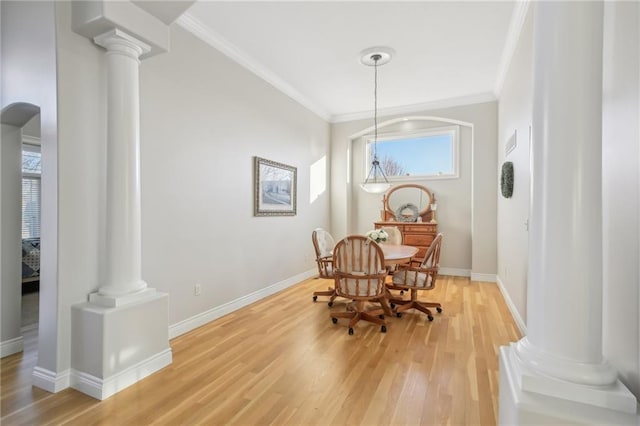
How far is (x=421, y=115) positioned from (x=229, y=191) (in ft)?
12.7

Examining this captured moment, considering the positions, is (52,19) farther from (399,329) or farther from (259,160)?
(399,329)

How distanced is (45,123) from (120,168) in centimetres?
53

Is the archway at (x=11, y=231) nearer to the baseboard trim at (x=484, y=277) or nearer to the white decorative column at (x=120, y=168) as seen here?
the white decorative column at (x=120, y=168)

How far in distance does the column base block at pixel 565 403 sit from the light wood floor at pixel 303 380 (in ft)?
2.44

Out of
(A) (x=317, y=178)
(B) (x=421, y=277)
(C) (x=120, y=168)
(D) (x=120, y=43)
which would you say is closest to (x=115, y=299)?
(C) (x=120, y=168)

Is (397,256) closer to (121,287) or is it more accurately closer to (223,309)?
(223,309)

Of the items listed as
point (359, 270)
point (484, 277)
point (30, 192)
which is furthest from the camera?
point (30, 192)

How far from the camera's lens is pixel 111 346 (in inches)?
80.3

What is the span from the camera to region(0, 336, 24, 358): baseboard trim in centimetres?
249

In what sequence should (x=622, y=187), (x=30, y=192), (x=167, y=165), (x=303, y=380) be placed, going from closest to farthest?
(x=622, y=187), (x=303, y=380), (x=167, y=165), (x=30, y=192)

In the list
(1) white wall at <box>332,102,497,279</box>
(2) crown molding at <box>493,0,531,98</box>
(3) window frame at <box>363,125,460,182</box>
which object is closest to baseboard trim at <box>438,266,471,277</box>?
(1) white wall at <box>332,102,497,279</box>

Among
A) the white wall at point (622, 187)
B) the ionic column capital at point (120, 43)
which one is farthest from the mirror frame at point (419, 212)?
the ionic column capital at point (120, 43)

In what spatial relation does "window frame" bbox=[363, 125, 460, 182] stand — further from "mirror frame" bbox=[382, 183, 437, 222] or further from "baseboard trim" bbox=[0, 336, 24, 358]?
"baseboard trim" bbox=[0, 336, 24, 358]

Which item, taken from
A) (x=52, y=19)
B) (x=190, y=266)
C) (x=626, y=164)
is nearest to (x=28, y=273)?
(x=190, y=266)
